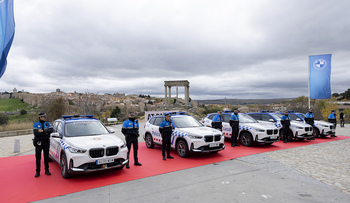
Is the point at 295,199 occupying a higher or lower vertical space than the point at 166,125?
lower

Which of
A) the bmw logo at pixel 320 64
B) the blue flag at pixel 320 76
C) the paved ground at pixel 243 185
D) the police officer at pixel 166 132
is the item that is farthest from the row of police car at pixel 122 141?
the bmw logo at pixel 320 64

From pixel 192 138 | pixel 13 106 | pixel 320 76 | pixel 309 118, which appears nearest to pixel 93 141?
pixel 192 138

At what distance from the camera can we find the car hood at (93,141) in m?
5.67

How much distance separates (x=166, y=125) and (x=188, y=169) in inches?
75.9

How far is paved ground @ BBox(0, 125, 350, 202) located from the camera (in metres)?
4.39

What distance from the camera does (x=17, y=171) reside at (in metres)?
6.62

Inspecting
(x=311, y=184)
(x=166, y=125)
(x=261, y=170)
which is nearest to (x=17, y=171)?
(x=166, y=125)

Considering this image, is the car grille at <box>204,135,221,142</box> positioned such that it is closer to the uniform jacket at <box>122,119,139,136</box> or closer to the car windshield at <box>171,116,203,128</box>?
the car windshield at <box>171,116,203,128</box>

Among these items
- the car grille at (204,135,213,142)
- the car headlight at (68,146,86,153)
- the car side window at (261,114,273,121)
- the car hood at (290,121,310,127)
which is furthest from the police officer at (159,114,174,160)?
the car hood at (290,121,310,127)

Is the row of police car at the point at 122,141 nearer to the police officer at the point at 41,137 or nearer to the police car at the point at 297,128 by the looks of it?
the police car at the point at 297,128

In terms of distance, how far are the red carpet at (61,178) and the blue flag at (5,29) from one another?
287 centimetres

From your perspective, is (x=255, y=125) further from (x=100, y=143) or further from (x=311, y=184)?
(x=100, y=143)

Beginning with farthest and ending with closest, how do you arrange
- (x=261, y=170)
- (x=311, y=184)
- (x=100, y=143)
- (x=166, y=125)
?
(x=166, y=125)
(x=261, y=170)
(x=100, y=143)
(x=311, y=184)

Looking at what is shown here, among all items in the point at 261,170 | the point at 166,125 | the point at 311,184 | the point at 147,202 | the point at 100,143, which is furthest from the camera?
the point at 166,125
